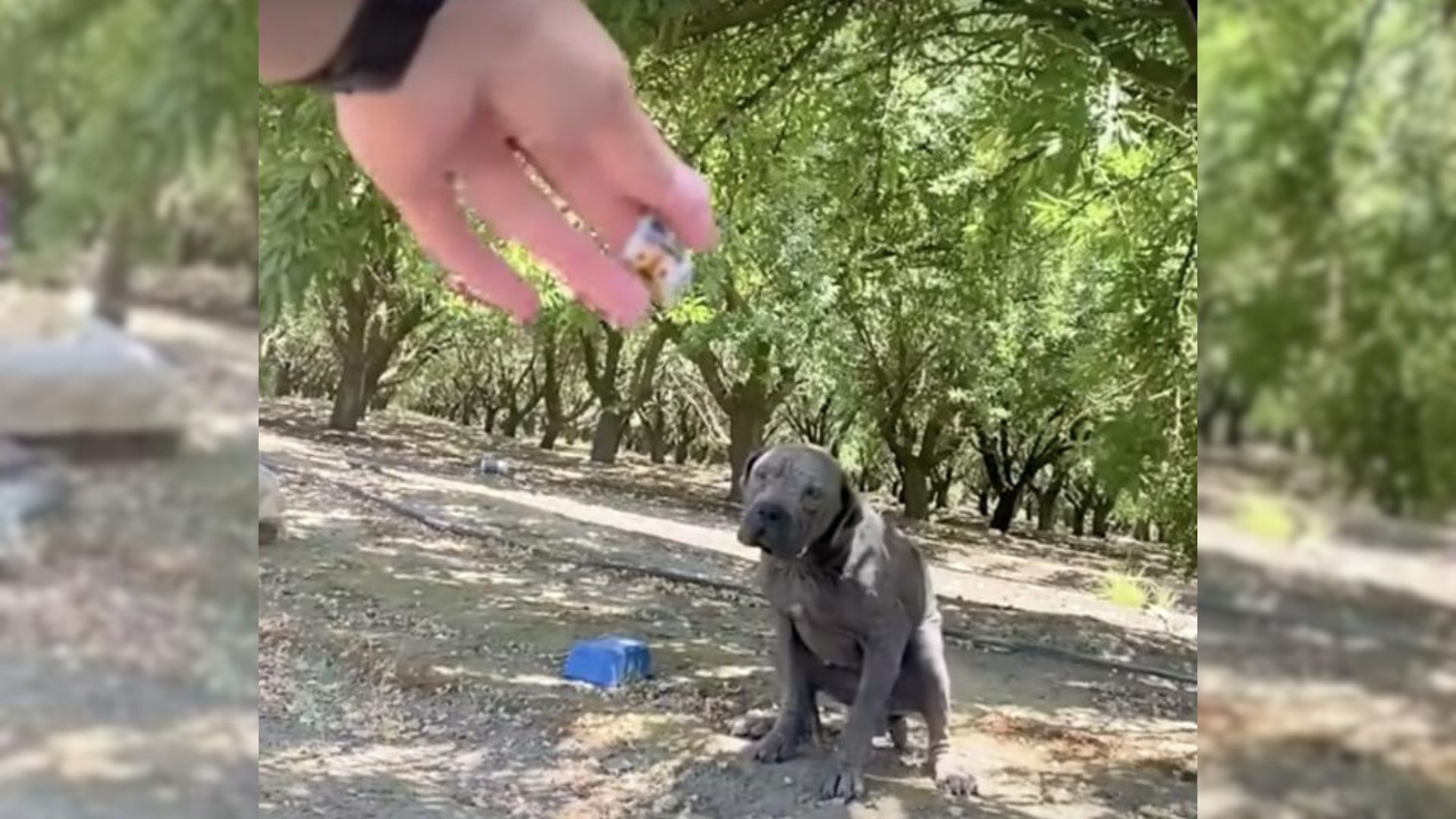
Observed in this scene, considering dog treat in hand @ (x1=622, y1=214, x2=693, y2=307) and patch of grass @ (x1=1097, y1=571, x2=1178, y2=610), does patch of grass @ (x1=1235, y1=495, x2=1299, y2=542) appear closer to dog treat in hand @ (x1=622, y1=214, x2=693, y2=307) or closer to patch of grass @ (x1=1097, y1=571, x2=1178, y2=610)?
dog treat in hand @ (x1=622, y1=214, x2=693, y2=307)

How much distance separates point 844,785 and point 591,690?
0.71 m

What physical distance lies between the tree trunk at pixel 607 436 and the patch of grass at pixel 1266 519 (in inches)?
306

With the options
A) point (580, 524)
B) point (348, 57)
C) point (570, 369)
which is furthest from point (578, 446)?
point (348, 57)

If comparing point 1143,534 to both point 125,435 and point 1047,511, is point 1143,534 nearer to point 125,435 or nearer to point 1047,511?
point 1047,511

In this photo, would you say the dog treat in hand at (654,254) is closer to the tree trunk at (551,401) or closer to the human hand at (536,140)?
the human hand at (536,140)

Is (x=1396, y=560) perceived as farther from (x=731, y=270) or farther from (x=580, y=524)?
(x=580, y=524)

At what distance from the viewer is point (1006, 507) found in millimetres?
7348

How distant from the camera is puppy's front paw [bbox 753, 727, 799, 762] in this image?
2.45 metres

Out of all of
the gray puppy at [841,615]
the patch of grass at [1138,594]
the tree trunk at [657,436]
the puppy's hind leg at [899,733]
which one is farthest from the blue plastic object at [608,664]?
the tree trunk at [657,436]

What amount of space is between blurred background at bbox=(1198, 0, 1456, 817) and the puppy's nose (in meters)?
1.64

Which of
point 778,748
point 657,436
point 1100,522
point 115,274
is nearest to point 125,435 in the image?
point 115,274

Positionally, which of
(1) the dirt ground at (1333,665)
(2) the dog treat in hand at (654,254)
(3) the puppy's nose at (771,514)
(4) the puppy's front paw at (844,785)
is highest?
(2) the dog treat in hand at (654,254)

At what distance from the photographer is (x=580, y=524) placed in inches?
203

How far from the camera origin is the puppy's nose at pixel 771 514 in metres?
2.08
